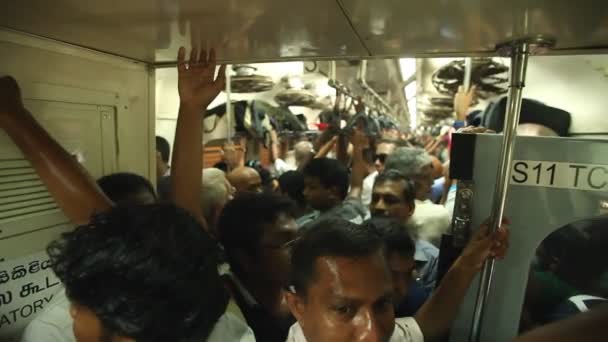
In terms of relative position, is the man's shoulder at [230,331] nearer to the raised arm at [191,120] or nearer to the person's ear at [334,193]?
the raised arm at [191,120]

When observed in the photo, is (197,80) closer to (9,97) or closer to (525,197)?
(9,97)

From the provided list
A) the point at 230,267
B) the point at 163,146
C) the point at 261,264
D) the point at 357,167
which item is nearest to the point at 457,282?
the point at 261,264

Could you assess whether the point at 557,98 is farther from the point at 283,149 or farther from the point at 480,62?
the point at 283,149

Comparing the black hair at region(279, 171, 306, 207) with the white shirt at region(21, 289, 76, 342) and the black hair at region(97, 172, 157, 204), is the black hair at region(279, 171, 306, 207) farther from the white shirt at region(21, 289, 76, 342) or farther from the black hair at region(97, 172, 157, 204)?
the white shirt at region(21, 289, 76, 342)

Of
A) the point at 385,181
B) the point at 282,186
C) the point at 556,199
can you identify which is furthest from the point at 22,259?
the point at 282,186

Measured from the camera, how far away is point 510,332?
949 mm

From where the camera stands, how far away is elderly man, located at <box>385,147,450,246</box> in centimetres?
195

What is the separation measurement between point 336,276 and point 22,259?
2.46ft

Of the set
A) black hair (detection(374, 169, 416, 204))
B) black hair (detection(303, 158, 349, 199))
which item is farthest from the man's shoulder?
black hair (detection(303, 158, 349, 199))

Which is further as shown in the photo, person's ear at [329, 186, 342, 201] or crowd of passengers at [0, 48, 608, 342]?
person's ear at [329, 186, 342, 201]

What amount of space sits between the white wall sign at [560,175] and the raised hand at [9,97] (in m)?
1.14

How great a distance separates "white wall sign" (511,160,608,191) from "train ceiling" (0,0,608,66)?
0.97 ft

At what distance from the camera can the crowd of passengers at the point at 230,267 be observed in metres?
0.58

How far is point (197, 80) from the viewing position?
42.9 inches
